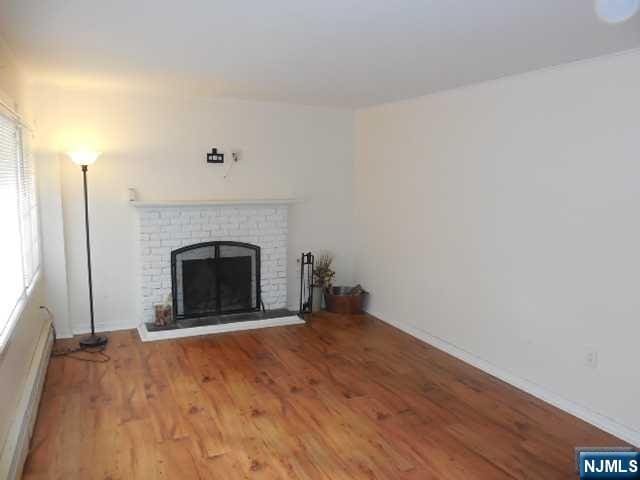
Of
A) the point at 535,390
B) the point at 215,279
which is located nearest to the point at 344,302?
the point at 215,279

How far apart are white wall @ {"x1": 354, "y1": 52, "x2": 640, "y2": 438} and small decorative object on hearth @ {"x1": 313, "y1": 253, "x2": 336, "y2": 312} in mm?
884

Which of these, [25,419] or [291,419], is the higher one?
[25,419]

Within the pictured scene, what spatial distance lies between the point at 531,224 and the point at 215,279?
3.20 m

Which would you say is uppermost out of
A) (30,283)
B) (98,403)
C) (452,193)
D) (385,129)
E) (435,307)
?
(385,129)

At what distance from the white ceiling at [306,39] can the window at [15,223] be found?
0.58m

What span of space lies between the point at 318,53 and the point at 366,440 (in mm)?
2395

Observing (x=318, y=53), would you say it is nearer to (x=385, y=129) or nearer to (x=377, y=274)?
(x=385, y=129)

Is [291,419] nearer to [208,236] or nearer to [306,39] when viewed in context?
[306,39]

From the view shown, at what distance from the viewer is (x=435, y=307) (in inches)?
188

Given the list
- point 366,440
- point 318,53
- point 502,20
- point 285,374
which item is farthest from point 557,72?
point 285,374

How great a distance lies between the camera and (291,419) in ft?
10.9

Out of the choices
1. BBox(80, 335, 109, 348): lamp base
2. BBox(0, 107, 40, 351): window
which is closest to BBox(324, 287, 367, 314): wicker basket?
BBox(80, 335, 109, 348): lamp base

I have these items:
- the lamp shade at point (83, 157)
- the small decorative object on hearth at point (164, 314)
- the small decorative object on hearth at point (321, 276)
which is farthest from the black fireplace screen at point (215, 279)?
the lamp shade at point (83, 157)

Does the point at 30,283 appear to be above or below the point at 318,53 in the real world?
below
